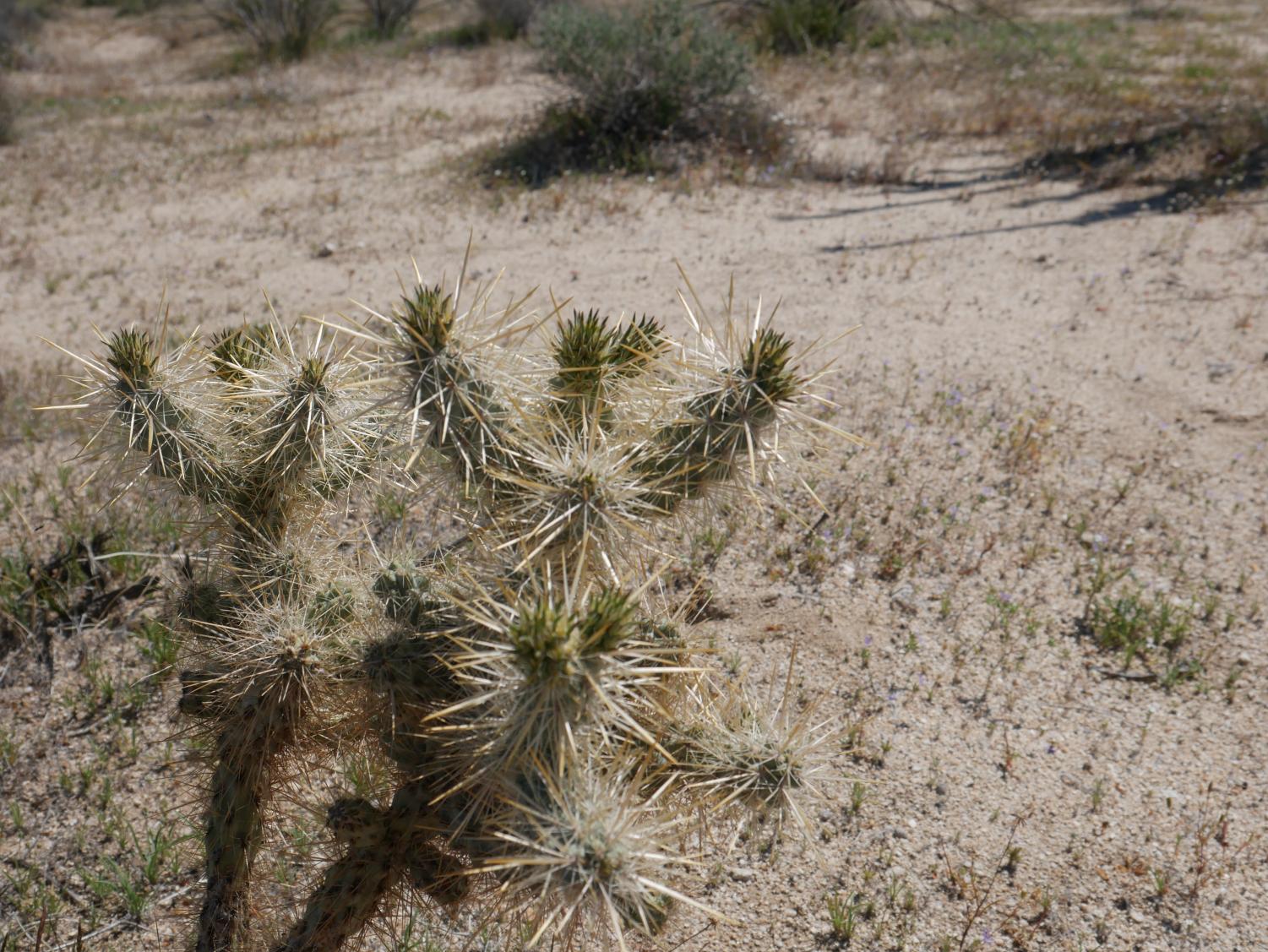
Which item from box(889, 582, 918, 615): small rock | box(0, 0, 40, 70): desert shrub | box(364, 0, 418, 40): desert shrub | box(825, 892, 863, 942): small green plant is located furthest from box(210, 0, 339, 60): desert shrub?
box(825, 892, 863, 942): small green plant

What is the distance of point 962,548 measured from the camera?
14.5 feet

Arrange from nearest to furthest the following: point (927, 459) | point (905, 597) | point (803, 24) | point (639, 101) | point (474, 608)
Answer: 1. point (474, 608)
2. point (905, 597)
3. point (927, 459)
4. point (639, 101)
5. point (803, 24)

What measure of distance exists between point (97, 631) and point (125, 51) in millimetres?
21300

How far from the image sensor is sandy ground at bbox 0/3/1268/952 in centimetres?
304

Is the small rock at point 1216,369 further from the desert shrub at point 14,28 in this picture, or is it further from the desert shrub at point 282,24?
the desert shrub at point 14,28

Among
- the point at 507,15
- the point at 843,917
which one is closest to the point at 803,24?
the point at 507,15

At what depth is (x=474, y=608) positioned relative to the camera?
181 centimetres

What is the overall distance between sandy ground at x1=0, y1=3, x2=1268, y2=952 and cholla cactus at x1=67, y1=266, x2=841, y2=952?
695 mm

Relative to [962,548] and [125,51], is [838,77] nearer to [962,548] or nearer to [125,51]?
[962,548]

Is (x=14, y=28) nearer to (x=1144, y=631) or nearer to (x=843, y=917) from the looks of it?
(x=1144, y=631)

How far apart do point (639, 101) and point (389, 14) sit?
40.9 ft

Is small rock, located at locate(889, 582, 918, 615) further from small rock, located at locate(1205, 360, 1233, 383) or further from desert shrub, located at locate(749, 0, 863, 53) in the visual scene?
desert shrub, located at locate(749, 0, 863, 53)

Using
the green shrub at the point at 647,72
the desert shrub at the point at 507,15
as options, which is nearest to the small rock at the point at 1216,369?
the green shrub at the point at 647,72

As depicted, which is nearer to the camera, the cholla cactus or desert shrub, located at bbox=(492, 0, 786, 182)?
the cholla cactus
